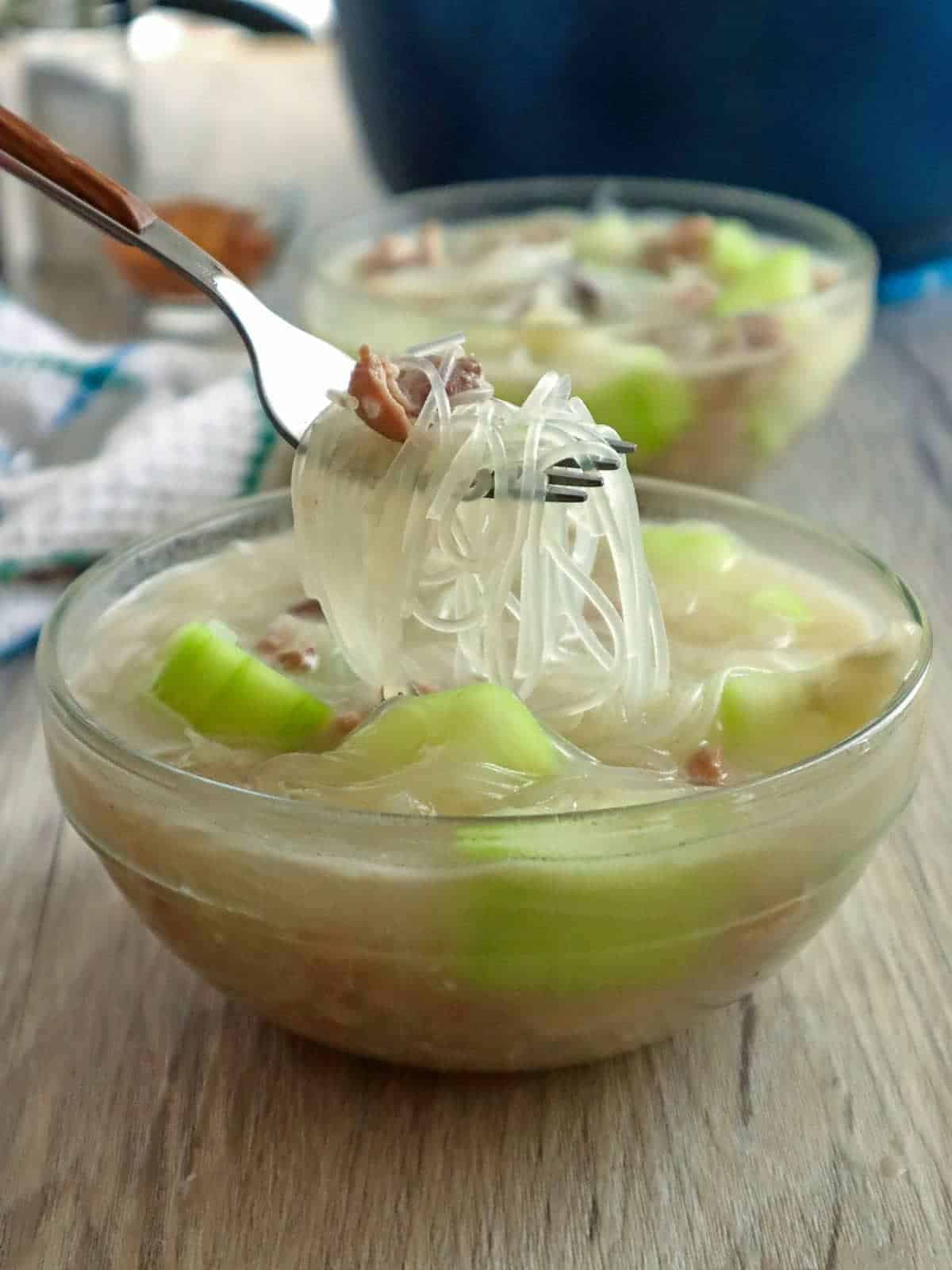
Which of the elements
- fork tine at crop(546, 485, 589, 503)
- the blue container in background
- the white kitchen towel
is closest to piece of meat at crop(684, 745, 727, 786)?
fork tine at crop(546, 485, 589, 503)

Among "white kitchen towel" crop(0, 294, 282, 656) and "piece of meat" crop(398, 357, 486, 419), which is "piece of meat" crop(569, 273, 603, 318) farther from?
"piece of meat" crop(398, 357, 486, 419)

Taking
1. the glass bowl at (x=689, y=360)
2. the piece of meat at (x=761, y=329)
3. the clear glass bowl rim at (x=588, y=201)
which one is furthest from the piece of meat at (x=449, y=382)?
the clear glass bowl rim at (x=588, y=201)

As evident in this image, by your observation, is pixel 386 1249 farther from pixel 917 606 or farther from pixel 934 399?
pixel 934 399

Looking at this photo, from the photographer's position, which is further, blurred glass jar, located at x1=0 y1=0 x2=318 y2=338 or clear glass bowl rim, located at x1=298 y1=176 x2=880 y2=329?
blurred glass jar, located at x1=0 y1=0 x2=318 y2=338

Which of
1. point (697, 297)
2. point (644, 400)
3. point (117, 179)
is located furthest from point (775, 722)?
point (117, 179)

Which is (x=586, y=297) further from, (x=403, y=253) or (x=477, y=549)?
(x=477, y=549)

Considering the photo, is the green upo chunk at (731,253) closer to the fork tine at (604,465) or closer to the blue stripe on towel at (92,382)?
the blue stripe on towel at (92,382)
